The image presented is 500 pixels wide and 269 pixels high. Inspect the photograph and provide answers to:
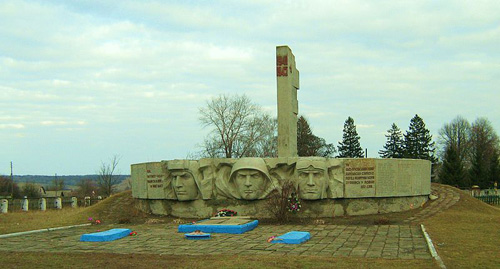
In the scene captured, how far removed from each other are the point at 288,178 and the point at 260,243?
4.92 meters

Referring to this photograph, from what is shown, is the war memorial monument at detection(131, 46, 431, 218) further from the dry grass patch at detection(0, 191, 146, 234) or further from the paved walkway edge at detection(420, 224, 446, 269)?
the paved walkway edge at detection(420, 224, 446, 269)

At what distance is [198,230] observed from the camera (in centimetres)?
1152

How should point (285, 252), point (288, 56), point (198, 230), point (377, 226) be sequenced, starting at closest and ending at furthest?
1. point (285, 252)
2. point (198, 230)
3. point (377, 226)
4. point (288, 56)

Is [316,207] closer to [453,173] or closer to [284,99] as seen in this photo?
[284,99]

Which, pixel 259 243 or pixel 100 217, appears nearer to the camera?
pixel 259 243

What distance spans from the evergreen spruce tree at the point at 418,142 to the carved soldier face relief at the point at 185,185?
4030cm

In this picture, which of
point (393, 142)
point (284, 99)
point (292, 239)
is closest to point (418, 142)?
point (393, 142)

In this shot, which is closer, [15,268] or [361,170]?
[15,268]

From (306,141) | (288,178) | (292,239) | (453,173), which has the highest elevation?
(306,141)

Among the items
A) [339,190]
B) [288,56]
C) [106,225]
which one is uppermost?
[288,56]

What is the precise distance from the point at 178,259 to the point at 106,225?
280 inches

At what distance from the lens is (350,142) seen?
53.0 metres

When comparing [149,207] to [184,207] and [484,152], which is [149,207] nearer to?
[184,207]

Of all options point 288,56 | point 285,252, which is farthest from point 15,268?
point 288,56
